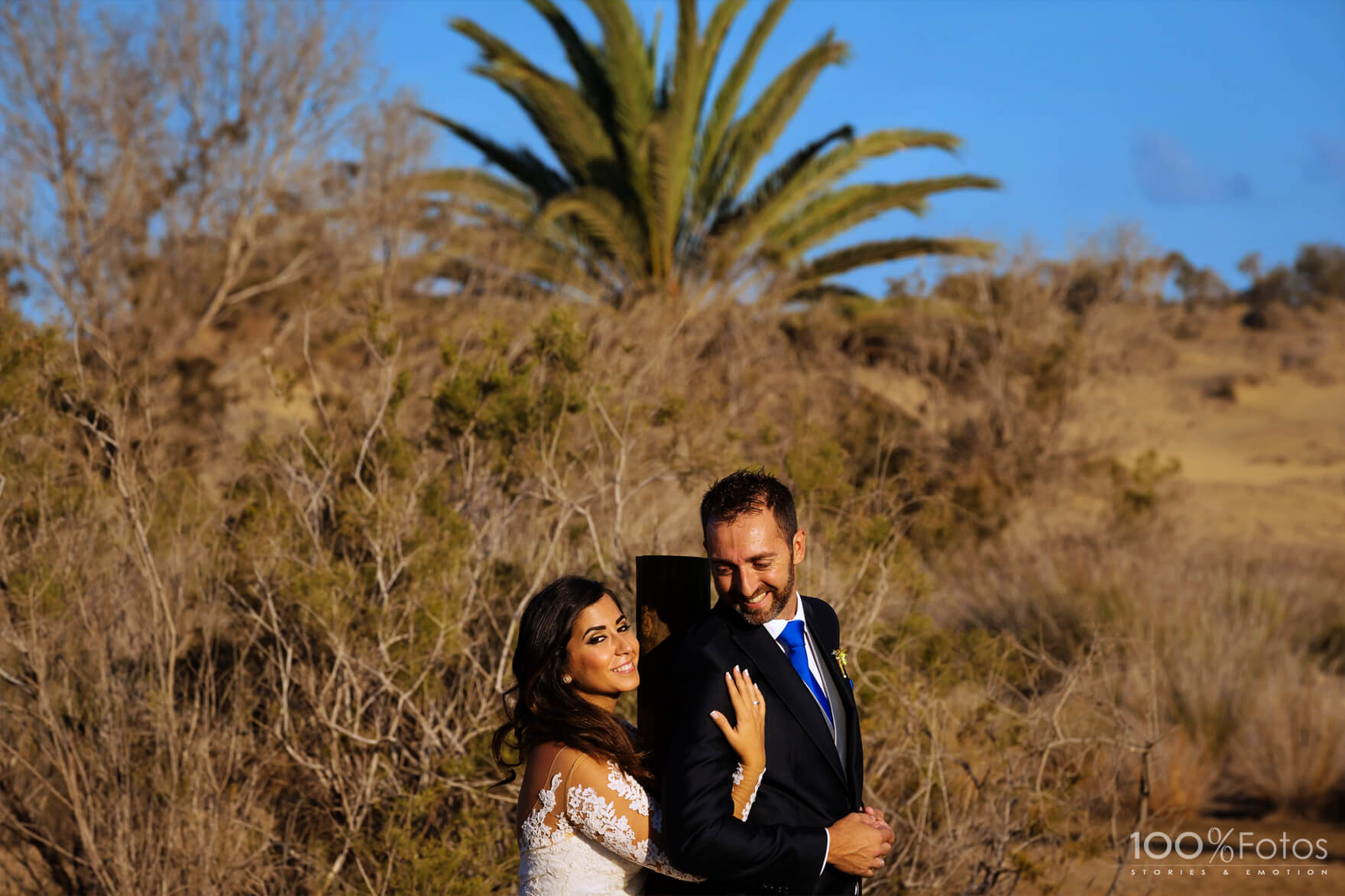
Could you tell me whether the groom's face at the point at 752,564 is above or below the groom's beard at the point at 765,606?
above

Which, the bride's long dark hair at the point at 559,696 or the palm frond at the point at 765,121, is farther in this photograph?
the palm frond at the point at 765,121

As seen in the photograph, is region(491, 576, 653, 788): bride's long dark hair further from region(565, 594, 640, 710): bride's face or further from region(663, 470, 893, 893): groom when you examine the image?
region(663, 470, 893, 893): groom

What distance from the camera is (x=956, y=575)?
10664 millimetres

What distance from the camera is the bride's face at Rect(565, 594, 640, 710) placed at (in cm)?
283

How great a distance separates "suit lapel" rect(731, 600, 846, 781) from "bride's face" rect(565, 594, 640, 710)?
35cm

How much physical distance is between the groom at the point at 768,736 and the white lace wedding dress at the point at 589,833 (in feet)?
0.64

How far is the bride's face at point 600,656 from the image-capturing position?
9.29 feet

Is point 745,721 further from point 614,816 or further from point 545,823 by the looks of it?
point 545,823

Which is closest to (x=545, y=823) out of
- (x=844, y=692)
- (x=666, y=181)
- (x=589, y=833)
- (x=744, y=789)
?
(x=589, y=833)

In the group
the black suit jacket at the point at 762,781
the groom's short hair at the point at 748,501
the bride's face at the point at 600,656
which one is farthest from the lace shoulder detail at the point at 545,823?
the groom's short hair at the point at 748,501

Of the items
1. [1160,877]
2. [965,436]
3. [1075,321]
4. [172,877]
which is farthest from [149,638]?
[1075,321]

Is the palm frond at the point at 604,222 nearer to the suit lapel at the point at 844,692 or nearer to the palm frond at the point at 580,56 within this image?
the palm frond at the point at 580,56

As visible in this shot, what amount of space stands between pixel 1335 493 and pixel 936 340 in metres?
13.7

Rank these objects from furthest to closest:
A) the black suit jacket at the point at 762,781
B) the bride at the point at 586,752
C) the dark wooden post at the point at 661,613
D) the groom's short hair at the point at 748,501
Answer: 1. the dark wooden post at the point at 661,613
2. the groom's short hair at the point at 748,501
3. the bride at the point at 586,752
4. the black suit jacket at the point at 762,781
